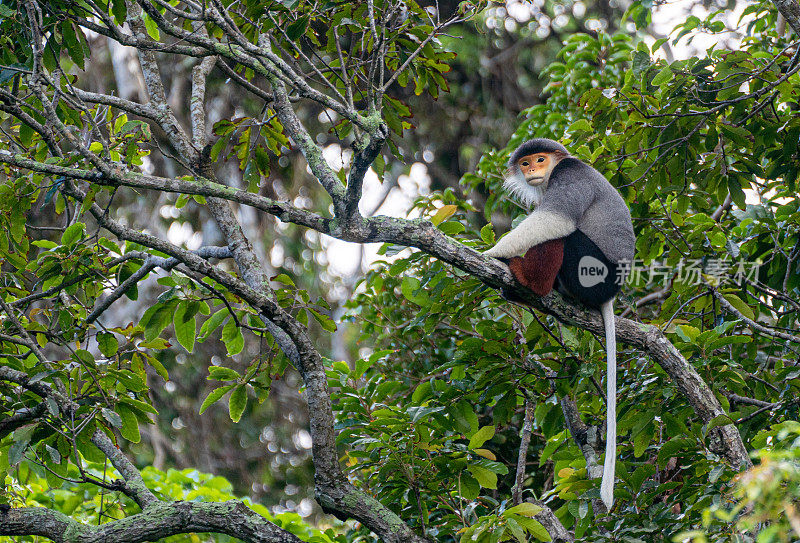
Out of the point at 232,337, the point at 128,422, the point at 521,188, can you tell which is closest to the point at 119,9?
the point at 232,337

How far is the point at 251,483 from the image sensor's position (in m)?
8.47

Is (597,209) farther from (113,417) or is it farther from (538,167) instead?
(113,417)

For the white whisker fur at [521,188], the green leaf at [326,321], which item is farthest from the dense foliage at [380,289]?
the white whisker fur at [521,188]

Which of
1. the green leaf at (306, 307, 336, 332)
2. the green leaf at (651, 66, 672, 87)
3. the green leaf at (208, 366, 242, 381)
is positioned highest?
the green leaf at (651, 66, 672, 87)

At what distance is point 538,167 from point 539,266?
78 cm

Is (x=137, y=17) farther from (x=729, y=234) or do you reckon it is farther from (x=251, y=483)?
(x=251, y=483)

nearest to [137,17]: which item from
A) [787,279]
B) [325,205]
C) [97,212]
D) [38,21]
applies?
[38,21]

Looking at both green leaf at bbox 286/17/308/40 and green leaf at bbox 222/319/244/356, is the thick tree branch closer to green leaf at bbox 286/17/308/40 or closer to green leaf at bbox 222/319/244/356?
green leaf at bbox 222/319/244/356

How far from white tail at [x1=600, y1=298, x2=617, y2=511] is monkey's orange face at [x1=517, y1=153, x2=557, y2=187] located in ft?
2.64

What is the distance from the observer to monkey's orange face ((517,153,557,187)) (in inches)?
140

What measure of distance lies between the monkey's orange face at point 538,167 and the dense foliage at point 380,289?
16 cm

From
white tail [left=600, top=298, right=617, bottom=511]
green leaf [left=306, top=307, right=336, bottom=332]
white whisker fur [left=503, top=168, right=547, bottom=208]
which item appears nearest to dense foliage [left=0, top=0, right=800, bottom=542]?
green leaf [left=306, top=307, right=336, bottom=332]

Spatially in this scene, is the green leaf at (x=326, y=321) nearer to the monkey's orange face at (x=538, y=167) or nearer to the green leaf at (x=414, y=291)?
the green leaf at (x=414, y=291)

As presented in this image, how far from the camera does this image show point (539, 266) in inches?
116
